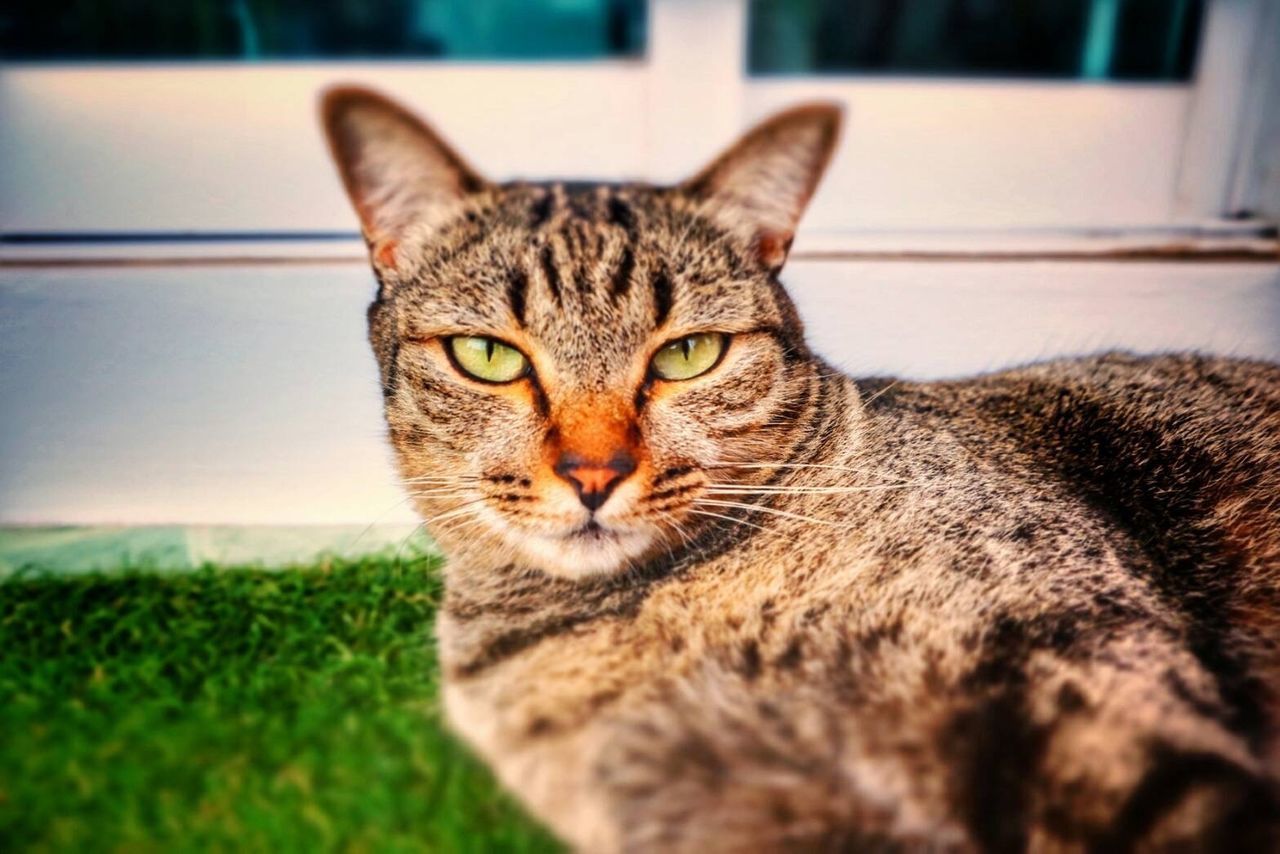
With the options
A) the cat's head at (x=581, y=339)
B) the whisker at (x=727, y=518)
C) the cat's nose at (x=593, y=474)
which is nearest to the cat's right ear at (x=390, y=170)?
the cat's head at (x=581, y=339)

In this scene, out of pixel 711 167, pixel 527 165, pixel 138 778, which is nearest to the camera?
pixel 138 778

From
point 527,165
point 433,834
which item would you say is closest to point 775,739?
point 433,834

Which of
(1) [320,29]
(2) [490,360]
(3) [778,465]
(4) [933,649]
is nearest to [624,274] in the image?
(2) [490,360]

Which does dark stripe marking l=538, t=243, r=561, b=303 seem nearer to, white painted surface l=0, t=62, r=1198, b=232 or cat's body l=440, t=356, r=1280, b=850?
cat's body l=440, t=356, r=1280, b=850

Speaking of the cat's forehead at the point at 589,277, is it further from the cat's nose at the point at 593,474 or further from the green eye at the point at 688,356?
the cat's nose at the point at 593,474

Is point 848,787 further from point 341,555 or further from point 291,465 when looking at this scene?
point 291,465

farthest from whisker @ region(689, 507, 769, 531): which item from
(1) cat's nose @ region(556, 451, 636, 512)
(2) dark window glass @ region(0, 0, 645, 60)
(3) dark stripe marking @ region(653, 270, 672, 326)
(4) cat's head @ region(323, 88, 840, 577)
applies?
(2) dark window glass @ region(0, 0, 645, 60)

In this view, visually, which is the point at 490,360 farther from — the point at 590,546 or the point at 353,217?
the point at 353,217
